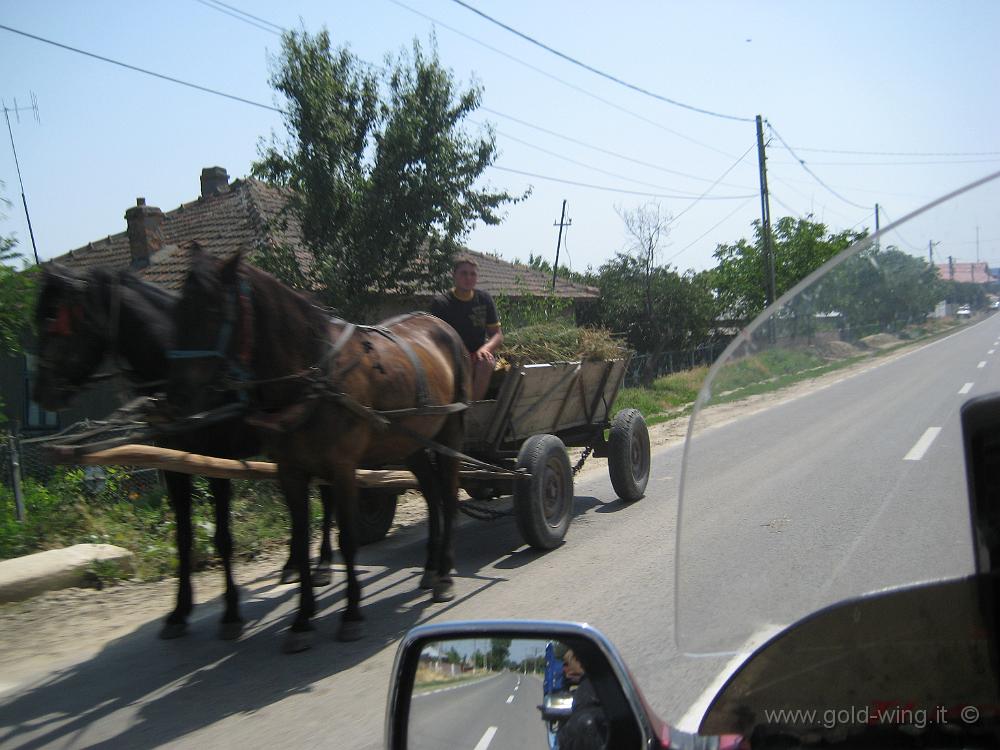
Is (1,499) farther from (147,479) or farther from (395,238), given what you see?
(395,238)

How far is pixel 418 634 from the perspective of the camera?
1.78m

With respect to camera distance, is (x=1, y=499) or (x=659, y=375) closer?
(x=1, y=499)

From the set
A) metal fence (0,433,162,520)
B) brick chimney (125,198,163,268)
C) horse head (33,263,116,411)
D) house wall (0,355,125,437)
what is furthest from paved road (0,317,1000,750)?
brick chimney (125,198,163,268)

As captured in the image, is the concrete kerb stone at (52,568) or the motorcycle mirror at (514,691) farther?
the concrete kerb stone at (52,568)

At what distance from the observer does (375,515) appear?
7.26 metres

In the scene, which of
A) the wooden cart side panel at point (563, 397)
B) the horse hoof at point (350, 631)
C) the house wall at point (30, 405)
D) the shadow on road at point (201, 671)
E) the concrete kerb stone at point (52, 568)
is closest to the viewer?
the shadow on road at point (201, 671)

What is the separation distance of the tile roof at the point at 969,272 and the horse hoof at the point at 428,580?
4.73 meters

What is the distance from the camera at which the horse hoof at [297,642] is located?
4.69 meters

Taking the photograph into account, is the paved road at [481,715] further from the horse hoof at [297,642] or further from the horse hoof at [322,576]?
the horse hoof at [322,576]

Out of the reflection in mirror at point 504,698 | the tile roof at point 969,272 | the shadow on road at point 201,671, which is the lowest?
the shadow on road at point 201,671

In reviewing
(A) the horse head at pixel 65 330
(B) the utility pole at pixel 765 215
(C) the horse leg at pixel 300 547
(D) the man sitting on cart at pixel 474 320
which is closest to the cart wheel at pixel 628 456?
(D) the man sitting on cart at pixel 474 320

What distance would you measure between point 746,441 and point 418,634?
848 millimetres

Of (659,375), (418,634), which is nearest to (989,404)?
(418,634)

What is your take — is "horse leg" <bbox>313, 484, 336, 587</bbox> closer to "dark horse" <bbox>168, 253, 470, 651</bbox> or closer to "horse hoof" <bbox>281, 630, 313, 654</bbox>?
"dark horse" <bbox>168, 253, 470, 651</bbox>
